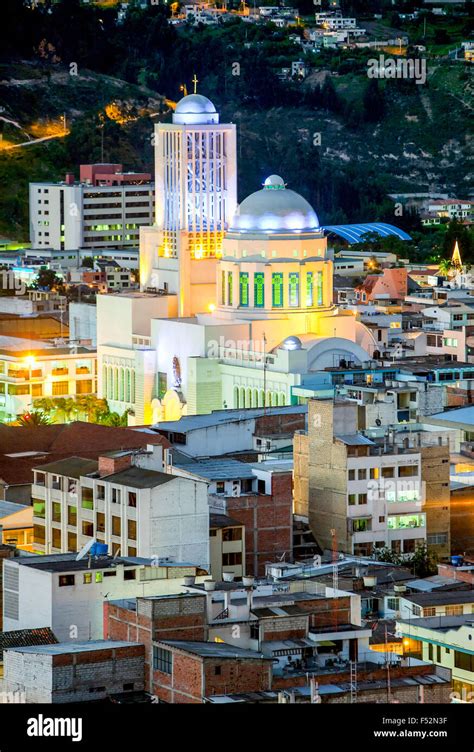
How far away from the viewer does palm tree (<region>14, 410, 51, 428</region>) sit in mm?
90156

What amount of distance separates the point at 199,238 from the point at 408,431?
26.7 meters

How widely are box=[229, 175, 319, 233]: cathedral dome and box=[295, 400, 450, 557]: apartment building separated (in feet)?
83.5

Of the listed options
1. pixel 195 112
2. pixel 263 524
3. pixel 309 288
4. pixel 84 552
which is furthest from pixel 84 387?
pixel 84 552

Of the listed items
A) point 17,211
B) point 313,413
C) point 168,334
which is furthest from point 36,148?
point 313,413

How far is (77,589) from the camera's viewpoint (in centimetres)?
5688

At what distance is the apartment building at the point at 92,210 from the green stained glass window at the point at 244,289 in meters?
64.4

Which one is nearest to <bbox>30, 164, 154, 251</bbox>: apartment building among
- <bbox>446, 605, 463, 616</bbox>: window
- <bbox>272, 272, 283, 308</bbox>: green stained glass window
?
<bbox>272, 272, 283, 308</bbox>: green stained glass window

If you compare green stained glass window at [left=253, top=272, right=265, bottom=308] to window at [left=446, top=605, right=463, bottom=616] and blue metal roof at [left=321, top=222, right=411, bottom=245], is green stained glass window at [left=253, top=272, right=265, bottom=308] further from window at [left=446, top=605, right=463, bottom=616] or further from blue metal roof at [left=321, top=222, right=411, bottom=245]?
blue metal roof at [left=321, top=222, right=411, bottom=245]

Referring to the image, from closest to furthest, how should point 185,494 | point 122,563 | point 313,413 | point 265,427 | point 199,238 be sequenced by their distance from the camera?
point 122,563 → point 185,494 → point 313,413 → point 265,427 → point 199,238

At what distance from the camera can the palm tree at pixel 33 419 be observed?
90156 millimetres

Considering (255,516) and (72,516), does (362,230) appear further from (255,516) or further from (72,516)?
(72,516)

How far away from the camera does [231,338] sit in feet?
311

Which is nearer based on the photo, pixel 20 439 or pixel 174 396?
pixel 20 439
